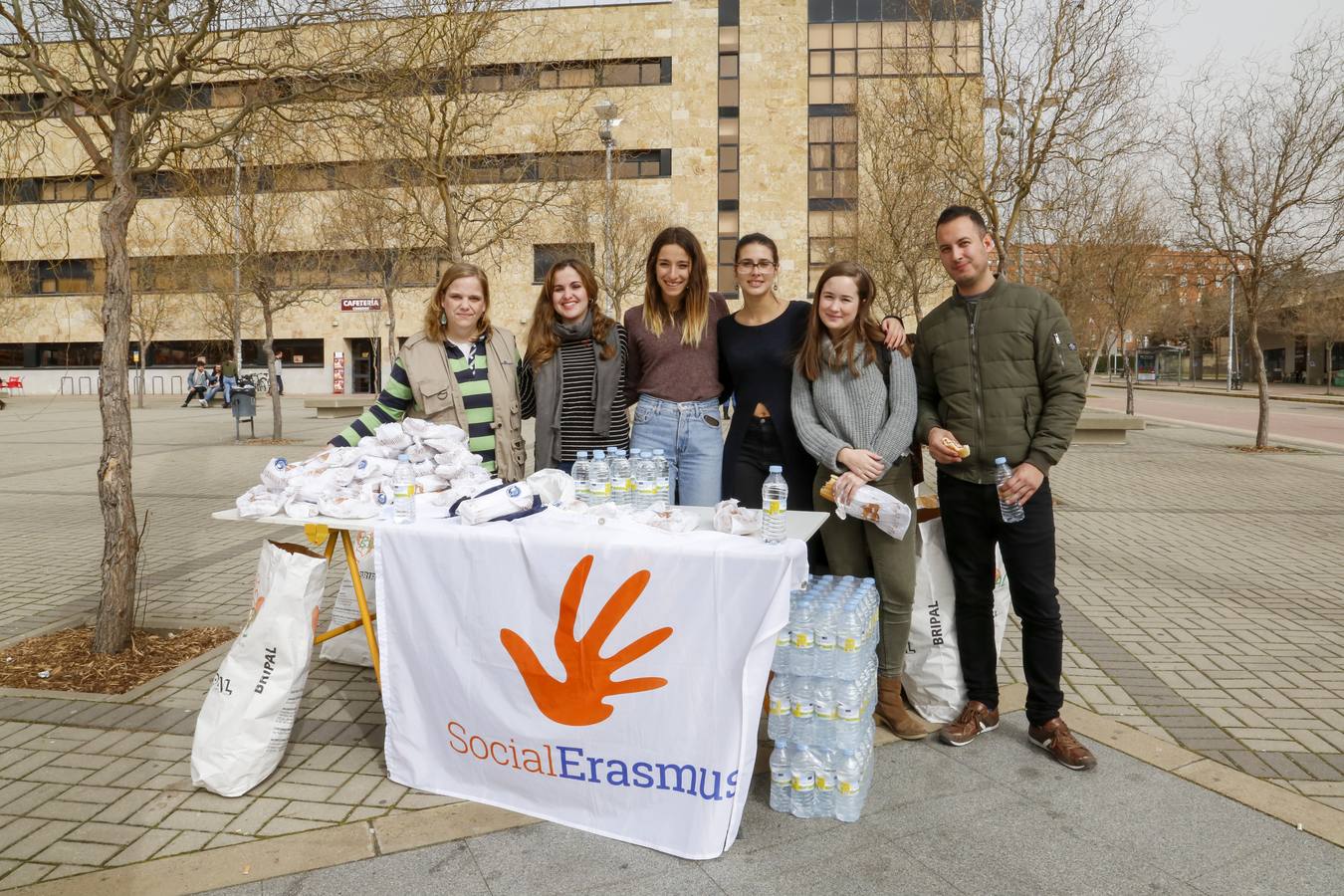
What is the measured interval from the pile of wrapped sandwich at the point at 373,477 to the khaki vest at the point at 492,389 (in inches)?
10.6

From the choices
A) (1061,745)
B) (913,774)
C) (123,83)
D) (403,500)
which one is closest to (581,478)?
(403,500)

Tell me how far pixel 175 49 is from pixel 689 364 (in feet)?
11.2

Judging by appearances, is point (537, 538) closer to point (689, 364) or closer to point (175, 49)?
point (689, 364)

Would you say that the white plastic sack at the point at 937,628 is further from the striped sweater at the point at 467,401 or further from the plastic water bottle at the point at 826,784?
the striped sweater at the point at 467,401

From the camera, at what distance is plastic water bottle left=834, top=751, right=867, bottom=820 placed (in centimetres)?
318

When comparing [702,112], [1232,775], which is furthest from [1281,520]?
[702,112]

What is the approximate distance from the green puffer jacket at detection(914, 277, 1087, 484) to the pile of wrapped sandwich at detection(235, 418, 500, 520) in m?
2.07

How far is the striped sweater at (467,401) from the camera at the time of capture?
4.38 meters

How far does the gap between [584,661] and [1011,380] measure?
2072 millimetres

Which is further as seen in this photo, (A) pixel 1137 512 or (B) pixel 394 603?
(A) pixel 1137 512

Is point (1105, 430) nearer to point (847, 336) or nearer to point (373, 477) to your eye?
point (847, 336)

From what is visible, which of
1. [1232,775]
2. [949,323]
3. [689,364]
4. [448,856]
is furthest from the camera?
[689,364]

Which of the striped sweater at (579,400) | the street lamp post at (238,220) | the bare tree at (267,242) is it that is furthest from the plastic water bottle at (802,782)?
the bare tree at (267,242)

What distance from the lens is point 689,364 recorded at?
4.30 metres
